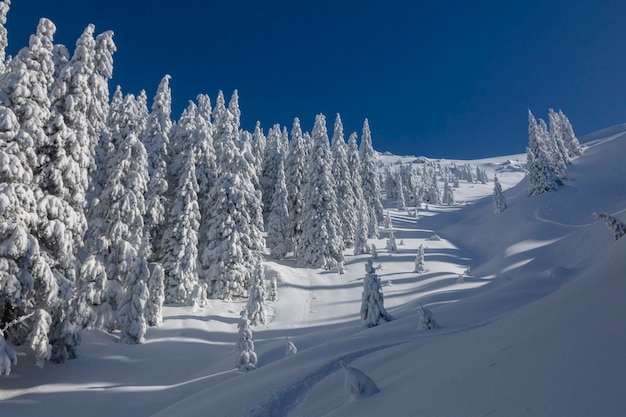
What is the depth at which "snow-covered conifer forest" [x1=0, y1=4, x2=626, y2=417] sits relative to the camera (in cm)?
516

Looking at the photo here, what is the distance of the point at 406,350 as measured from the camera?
929 centimetres

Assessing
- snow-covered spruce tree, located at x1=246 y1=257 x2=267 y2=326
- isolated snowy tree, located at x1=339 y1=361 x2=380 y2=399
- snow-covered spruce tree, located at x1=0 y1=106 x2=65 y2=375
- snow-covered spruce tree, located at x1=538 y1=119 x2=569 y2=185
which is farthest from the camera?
snow-covered spruce tree, located at x1=538 y1=119 x2=569 y2=185

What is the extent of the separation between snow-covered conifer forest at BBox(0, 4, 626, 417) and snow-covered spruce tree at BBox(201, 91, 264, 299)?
0.20 m

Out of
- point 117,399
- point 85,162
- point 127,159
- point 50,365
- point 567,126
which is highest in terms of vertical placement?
point 567,126

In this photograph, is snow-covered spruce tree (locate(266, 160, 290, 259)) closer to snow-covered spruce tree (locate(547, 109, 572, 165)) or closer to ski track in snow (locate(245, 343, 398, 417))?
ski track in snow (locate(245, 343, 398, 417))

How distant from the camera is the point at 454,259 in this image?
154 feet

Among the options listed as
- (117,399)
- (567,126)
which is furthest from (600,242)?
(567,126)

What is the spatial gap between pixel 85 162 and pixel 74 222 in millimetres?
3090

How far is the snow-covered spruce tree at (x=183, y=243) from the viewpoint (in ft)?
94.3

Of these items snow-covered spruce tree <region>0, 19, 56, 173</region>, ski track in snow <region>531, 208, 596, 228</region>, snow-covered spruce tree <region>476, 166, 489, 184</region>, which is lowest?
ski track in snow <region>531, 208, 596, 228</region>

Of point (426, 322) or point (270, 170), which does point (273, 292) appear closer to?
point (426, 322)

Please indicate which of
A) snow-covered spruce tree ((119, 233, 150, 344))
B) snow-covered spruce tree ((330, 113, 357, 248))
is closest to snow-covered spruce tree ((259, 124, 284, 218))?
snow-covered spruce tree ((330, 113, 357, 248))

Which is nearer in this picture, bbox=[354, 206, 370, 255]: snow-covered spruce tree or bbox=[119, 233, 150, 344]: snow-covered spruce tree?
bbox=[119, 233, 150, 344]: snow-covered spruce tree

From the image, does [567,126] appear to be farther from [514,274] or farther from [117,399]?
[117,399]
